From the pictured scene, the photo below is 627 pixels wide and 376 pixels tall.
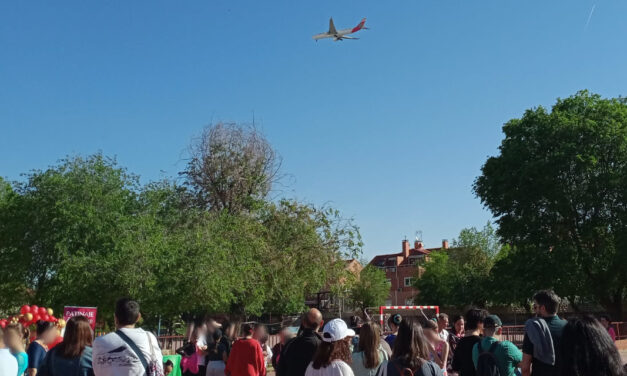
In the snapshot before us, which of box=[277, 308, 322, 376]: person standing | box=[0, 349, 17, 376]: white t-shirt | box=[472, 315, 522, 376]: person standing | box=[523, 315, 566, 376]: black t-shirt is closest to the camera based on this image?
box=[0, 349, 17, 376]: white t-shirt

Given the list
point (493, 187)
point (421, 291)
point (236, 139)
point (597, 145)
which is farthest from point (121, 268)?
point (421, 291)

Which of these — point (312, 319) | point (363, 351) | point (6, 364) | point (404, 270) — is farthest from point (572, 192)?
point (404, 270)

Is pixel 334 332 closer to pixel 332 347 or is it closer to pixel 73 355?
pixel 332 347

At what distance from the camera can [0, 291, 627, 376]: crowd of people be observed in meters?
3.79

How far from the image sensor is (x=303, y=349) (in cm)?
693

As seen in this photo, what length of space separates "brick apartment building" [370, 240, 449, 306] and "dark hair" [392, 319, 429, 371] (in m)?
85.1

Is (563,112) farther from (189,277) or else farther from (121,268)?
(121,268)

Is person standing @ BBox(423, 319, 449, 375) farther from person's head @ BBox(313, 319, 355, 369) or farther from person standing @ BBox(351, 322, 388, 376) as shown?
person's head @ BBox(313, 319, 355, 369)

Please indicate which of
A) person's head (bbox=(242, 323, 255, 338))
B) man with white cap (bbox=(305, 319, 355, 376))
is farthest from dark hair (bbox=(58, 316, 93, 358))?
person's head (bbox=(242, 323, 255, 338))

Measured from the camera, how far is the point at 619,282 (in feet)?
124

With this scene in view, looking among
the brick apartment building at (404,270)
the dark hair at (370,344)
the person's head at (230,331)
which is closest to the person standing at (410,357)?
the dark hair at (370,344)

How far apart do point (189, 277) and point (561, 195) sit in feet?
74.9

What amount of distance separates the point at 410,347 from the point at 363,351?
105cm

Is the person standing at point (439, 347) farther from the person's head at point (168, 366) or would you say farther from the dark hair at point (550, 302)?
the person's head at point (168, 366)
